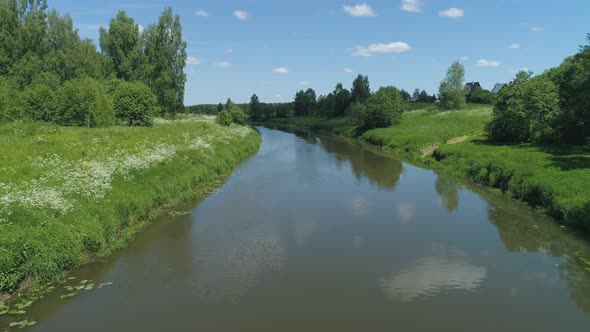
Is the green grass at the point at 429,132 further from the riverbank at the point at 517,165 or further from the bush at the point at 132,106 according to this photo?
the bush at the point at 132,106

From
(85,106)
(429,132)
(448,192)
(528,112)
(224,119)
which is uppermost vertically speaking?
(85,106)

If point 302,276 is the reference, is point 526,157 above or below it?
above

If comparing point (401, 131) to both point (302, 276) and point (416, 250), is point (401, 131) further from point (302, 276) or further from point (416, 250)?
point (302, 276)

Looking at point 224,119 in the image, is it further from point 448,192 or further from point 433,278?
point 433,278

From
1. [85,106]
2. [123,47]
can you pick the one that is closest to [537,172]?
[85,106]

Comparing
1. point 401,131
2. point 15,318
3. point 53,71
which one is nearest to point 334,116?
point 401,131

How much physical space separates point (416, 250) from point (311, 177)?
16.5m

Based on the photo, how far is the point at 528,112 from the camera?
34.5m

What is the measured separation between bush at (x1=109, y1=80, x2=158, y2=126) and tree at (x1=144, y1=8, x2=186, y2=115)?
12.6 m

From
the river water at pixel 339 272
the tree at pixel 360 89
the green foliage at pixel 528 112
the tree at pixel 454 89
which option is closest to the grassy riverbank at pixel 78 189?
the river water at pixel 339 272

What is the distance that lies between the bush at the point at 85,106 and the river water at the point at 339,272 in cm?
2042

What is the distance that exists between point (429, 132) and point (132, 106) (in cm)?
3750

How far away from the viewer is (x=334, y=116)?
112375mm

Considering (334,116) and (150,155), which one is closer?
(150,155)
